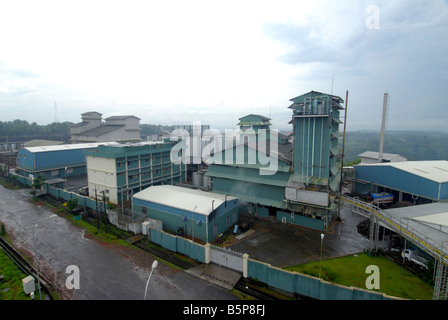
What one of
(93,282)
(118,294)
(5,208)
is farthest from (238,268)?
(5,208)

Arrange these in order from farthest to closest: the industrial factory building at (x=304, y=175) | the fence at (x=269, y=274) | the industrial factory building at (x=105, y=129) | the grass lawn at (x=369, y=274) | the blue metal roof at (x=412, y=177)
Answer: the industrial factory building at (x=105, y=129)
the blue metal roof at (x=412, y=177)
the industrial factory building at (x=304, y=175)
the grass lawn at (x=369, y=274)
the fence at (x=269, y=274)

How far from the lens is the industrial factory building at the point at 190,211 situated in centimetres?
2277

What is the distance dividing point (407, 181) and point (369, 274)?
18.7m

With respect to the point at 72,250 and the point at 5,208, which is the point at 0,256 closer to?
the point at 72,250

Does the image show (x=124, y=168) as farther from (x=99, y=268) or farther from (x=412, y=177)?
(x=412, y=177)

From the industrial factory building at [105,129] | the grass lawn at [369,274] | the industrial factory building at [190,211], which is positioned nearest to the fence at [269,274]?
the industrial factory building at [190,211]

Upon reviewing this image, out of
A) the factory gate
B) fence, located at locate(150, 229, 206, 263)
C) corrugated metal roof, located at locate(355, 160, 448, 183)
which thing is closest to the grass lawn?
the factory gate

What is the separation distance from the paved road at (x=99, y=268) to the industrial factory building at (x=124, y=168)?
6246 mm

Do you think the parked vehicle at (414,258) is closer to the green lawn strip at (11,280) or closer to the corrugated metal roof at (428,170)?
the corrugated metal roof at (428,170)

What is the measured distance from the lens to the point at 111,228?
84.8ft

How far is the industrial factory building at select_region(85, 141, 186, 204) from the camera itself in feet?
100

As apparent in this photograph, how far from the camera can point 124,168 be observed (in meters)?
31.5

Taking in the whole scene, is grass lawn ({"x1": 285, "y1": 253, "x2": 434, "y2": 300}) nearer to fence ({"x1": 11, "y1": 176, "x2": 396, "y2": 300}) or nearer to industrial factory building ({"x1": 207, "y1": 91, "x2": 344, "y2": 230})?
fence ({"x1": 11, "y1": 176, "x2": 396, "y2": 300})

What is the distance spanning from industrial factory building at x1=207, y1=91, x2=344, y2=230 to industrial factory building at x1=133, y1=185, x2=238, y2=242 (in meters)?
3.79
